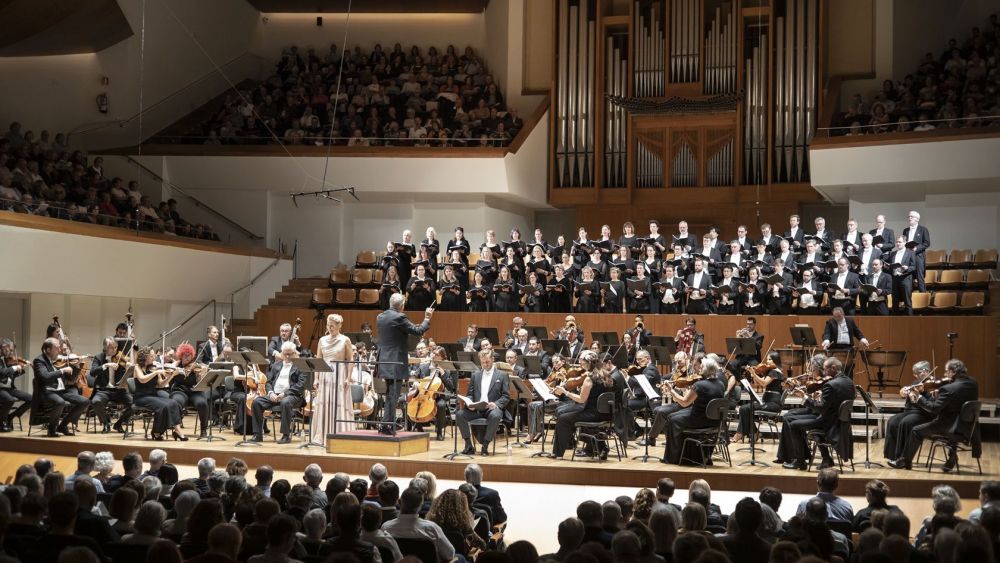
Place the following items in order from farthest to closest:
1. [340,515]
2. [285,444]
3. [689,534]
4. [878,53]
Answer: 1. [878,53]
2. [285,444]
3. [340,515]
4. [689,534]

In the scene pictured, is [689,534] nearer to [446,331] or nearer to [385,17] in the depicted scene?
[446,331]

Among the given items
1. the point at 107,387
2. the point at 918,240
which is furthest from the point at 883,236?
the point at 107,387

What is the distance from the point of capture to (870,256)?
1488 cm

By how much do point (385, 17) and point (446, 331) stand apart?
9188 mm

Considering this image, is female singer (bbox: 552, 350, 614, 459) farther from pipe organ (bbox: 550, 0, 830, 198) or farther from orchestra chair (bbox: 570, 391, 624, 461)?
pipe organ (bbox: 550, 0, 830, 198)

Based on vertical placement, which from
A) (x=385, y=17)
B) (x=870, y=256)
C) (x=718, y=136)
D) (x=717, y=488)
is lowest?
(x=717, y=488)

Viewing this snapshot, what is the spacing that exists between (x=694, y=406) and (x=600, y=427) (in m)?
0.96

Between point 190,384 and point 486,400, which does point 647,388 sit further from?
point 190,384

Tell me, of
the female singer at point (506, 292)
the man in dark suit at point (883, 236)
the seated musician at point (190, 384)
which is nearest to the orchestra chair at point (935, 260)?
the man in dark suit at point (883, 236)

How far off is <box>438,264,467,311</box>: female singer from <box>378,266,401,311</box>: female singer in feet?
2.51

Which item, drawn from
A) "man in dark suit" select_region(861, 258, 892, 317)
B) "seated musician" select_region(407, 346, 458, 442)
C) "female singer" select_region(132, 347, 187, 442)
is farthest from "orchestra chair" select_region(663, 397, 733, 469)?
"female singer" select_region(132, 347, 187, 442)

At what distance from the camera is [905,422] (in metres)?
10.2

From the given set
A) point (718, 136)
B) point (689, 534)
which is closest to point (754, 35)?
point (718, 136)

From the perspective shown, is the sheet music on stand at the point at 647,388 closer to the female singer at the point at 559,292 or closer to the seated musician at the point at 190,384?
the seated musician at the point at 190,384
